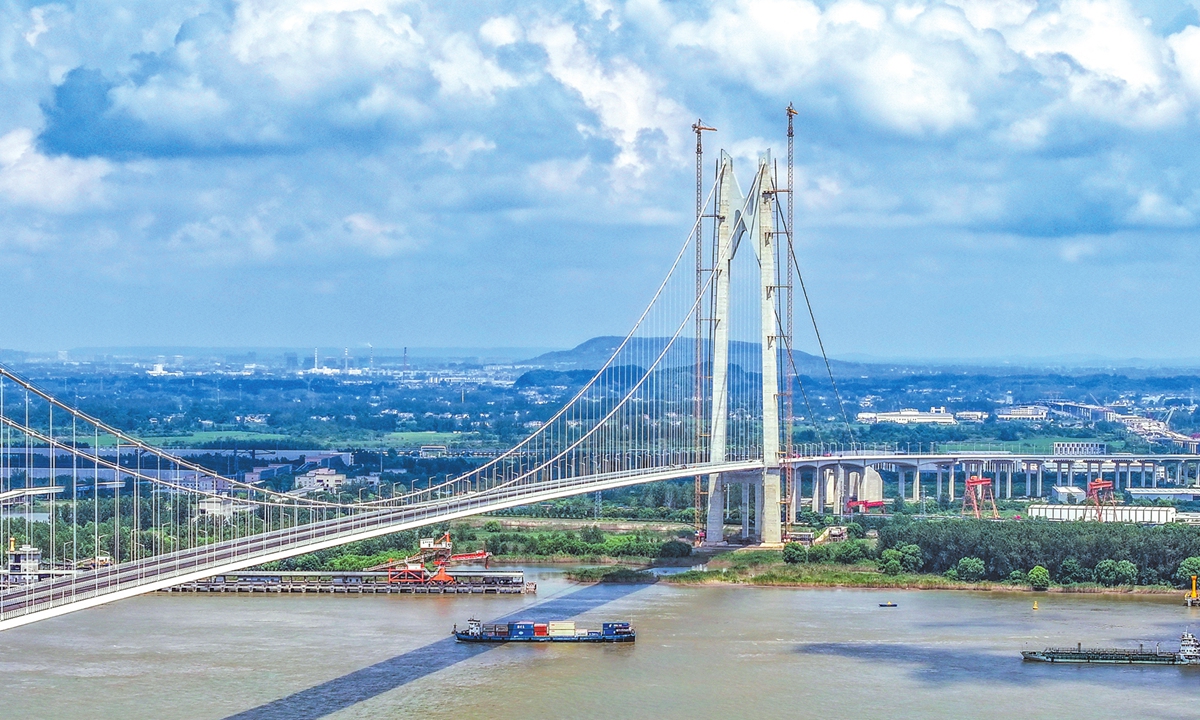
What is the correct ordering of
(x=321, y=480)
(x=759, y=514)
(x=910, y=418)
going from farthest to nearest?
(x=910, y=418)
(x=321, y=480)
(x=759, y=514)

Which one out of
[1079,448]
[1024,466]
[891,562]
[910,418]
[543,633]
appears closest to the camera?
[543,633]

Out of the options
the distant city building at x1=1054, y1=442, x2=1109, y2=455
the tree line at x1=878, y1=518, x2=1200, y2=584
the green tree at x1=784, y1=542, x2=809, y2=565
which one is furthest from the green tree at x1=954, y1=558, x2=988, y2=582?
the distant city building at x1=1054, y1=442, x2=1109, y2=455

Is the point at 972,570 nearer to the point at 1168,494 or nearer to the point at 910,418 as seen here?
the point at 1168,494

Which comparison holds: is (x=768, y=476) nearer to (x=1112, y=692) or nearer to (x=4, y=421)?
(x=1112, y=692)

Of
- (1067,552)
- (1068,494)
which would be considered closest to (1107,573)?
(1067,552)

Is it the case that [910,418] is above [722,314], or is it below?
below

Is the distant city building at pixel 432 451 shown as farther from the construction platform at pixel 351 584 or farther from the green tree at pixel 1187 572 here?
the green tree at pixel 1187 572
